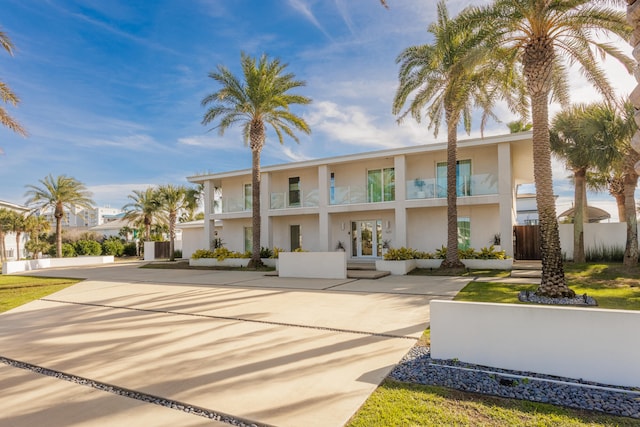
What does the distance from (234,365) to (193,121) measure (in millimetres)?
18451

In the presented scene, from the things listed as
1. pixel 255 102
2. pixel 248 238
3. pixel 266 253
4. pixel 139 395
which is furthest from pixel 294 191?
pixel 139 395

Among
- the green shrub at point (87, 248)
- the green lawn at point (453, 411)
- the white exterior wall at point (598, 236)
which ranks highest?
the white exterior wall at point (598, 236)

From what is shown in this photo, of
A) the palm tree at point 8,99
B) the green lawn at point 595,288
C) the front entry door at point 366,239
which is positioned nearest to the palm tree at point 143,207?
the palm tree at point 8,99

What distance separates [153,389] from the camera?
12.8 feet

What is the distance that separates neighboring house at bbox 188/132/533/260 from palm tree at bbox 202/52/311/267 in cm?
214

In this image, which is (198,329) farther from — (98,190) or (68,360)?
(98,190)

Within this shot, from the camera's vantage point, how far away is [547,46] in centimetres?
914

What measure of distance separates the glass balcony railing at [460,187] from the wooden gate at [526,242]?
4243 millimetres

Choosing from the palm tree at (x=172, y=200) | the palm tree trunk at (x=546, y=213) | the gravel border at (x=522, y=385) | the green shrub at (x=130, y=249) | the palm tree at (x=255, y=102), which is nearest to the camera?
the gravel border at (x=522, y=385)

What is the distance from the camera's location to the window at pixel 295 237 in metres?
22.3

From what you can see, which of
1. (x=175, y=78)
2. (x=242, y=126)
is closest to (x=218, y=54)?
(x=175, y=78)

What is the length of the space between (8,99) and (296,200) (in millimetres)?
13627

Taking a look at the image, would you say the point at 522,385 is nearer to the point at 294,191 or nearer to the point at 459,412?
the point at 459,412

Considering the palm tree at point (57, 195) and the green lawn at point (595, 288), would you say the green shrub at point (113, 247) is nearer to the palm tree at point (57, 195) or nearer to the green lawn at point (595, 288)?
the palm tree at point (57, 195)
